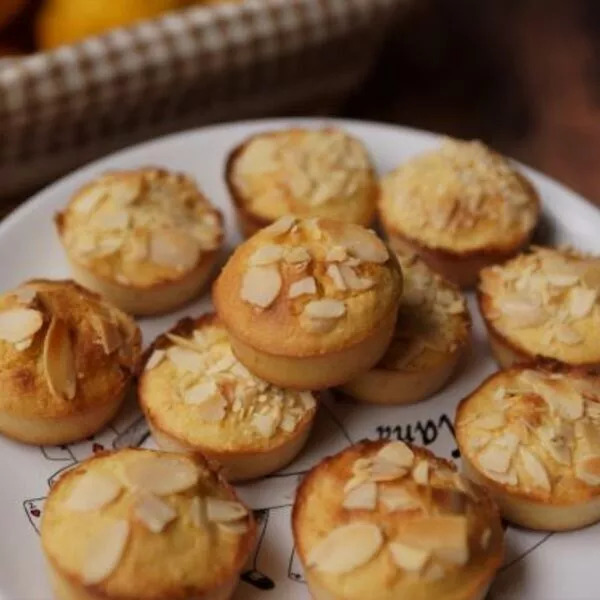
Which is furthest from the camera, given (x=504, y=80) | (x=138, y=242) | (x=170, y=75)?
(x=504, y=80)

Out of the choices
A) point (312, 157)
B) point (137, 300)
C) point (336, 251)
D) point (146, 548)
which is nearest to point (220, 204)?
point (312, 157)

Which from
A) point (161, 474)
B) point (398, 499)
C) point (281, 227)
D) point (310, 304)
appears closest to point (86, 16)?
point (281, 227)

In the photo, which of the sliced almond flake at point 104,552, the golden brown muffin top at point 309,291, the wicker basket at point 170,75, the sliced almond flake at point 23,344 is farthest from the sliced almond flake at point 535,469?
the wicker basket at point 170,75

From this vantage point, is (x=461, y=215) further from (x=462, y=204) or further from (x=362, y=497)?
(x=362, y=497)

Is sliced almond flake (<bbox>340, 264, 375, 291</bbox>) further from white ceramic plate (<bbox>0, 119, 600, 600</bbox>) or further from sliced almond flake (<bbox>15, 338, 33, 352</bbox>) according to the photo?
sliced almond flake (<bbox>15, 338, 33, 352</bbox>)

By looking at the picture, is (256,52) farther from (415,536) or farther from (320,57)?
(415,536)

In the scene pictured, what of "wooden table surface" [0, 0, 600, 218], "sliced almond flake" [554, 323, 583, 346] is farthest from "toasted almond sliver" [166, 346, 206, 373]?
"wooden table surface" [0, 0, 600, 218]
